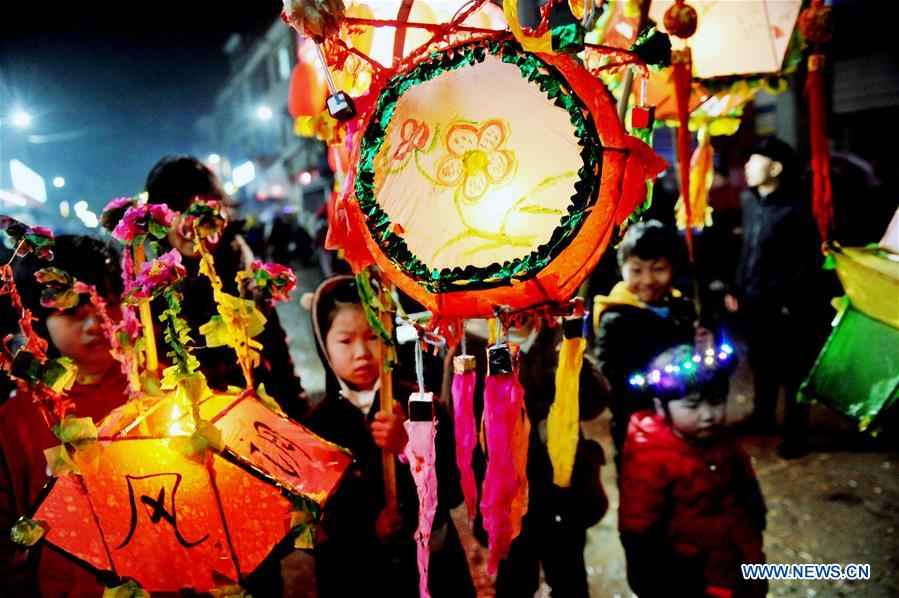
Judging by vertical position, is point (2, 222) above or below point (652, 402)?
above

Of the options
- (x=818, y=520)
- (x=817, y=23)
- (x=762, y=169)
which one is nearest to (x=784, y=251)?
(x=762, y=169)

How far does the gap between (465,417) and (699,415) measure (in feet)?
5.15

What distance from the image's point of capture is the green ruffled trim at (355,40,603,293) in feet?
4.76

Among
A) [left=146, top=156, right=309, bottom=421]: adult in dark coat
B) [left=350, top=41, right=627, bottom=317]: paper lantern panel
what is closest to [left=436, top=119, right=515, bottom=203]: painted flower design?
[left=350, top=41, right=627, bottom=317]: paper lantern panel

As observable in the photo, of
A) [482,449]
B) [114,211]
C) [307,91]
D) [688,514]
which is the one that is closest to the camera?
[114,211]

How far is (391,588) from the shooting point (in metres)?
2.57

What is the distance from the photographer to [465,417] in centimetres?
175

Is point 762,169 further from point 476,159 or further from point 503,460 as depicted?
point 503,460

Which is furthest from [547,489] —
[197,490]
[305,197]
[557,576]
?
[305,197]

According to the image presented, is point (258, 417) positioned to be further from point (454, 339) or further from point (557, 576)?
point (557, 576)

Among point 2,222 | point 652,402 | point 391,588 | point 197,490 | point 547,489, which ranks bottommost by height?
point 391,588

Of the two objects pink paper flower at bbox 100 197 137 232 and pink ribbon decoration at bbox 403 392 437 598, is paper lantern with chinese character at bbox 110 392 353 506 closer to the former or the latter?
pink ribbon decoration at bbox 403 392 437 598

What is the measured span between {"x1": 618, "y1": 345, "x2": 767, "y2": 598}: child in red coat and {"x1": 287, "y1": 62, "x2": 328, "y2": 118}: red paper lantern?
2376 millimetres

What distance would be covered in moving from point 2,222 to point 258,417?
93 cm
